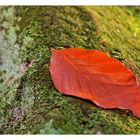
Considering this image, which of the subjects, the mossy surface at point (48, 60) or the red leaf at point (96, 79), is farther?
the red leaf at point (96, 79)

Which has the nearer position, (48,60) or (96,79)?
(96,79)

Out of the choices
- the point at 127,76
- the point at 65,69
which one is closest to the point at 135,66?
the point at 127,76

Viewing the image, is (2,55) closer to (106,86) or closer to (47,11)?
(47,11)

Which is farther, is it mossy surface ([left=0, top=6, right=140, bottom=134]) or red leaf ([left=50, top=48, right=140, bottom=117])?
red leaf ([left=50, top=48, right=140, bottom=117])
